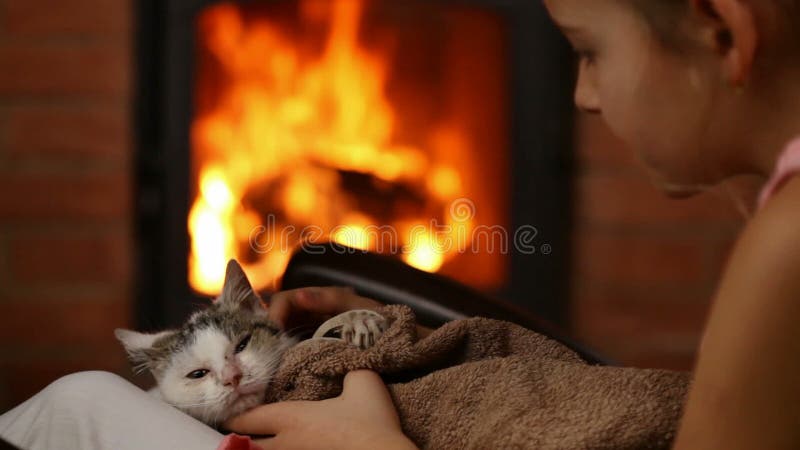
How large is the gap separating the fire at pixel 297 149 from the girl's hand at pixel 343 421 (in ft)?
3.69

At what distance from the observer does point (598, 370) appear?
0.63m

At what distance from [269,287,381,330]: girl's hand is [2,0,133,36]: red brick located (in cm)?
104

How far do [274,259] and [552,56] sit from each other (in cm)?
70

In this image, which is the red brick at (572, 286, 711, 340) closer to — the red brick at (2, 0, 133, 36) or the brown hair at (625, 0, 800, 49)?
the red brick at (2, 0, 133, 36)

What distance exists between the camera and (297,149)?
1.86 meters

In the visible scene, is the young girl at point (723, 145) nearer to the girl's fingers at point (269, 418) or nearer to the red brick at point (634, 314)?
the girl's fingers at point (269, 418)

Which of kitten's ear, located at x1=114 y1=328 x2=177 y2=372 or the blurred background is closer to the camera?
kitten's ear, located at x1=114 y1=328 x2=177 y2=372

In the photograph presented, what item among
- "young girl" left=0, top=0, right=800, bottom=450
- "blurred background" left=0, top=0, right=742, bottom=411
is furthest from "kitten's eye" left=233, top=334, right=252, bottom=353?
"blurred background" left=0, top=0, right=742, bottom=411

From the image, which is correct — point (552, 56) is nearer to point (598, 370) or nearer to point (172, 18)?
point (172, 18)

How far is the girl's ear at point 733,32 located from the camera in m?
0.48

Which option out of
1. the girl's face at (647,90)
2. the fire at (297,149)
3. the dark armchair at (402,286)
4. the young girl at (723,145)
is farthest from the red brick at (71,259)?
the girl's face at (647,90)

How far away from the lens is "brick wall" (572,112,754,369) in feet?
5.97

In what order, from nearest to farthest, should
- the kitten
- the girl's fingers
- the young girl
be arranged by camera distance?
the young girl < the girl's fingers < the kitten

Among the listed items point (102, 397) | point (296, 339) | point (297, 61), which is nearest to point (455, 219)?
point (297, 61)
